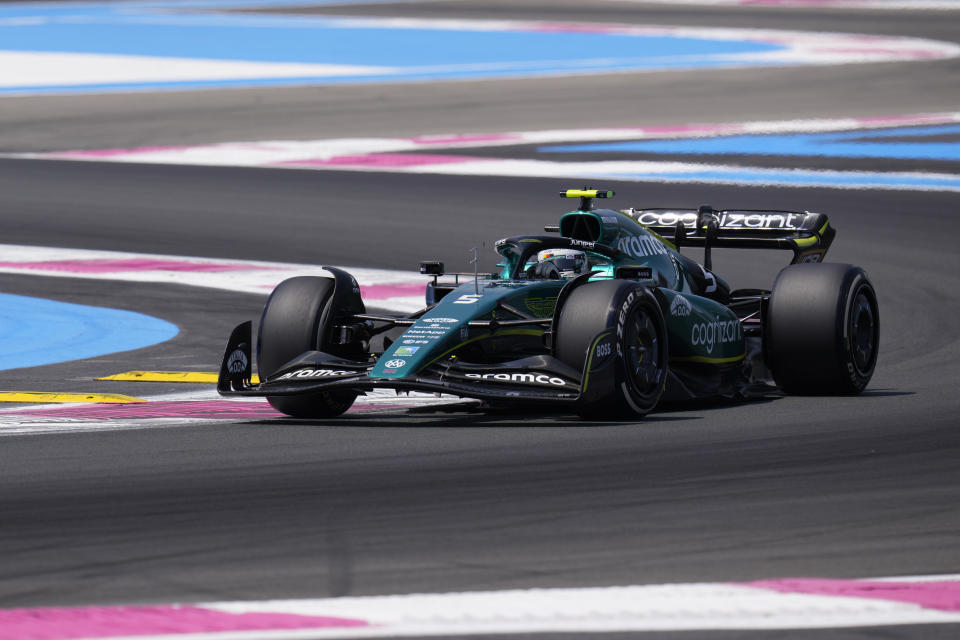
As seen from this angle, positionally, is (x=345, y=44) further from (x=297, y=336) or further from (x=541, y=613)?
(x=541, y=613)

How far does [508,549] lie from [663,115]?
77.9 feet

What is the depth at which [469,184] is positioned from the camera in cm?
2366

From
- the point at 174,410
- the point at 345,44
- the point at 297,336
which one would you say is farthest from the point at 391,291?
the point at 345,44

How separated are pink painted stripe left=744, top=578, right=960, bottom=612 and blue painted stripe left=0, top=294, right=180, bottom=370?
7.94 metres

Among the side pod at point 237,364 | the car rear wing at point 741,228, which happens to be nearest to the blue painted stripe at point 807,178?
the car rear wing at point 741,228

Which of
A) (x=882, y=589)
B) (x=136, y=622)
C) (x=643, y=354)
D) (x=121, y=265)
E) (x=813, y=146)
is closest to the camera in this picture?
(x=136, y=622)

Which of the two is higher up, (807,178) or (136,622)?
(807,178)

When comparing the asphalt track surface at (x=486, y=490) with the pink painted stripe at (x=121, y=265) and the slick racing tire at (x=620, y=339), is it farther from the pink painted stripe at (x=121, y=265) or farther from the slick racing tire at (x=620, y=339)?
the pink painted stripe at (x=121, y=265)

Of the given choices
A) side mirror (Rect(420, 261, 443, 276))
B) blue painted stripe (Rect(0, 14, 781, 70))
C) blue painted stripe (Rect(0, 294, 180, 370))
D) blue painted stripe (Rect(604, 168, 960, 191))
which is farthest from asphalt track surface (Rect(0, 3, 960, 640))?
blue painted stripe (Rect(0, 14, 781, 70))

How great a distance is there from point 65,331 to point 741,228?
5.49 metres

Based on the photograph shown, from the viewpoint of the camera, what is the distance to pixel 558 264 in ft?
36.7

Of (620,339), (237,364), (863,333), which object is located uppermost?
(620,339)

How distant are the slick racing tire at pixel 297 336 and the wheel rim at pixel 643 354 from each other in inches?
67.8

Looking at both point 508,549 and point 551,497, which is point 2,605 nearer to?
point 508,549
